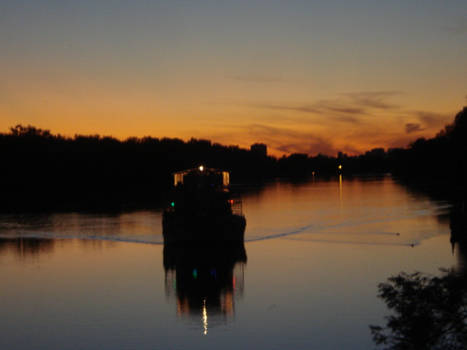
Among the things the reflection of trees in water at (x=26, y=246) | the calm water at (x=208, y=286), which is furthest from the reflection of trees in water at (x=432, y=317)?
the reflection of trees in water at (x=26, y=246)

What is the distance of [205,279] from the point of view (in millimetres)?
29875

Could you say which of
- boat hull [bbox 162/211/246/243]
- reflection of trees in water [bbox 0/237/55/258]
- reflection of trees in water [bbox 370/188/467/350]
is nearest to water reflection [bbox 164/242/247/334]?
boat hull [bbox 162/211/246/243]

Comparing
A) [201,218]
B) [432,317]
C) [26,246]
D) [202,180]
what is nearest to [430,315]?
[432,317]

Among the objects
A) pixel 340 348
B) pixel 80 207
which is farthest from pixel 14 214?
pixel 340 348

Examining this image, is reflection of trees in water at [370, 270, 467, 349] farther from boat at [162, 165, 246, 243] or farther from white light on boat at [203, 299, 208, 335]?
boat at [162, 165, 246, 243]

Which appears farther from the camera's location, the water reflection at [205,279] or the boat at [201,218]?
the boat at [201,218]

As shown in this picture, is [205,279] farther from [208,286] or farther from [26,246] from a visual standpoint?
[26,246]

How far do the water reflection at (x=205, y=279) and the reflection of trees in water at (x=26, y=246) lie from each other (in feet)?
27.7

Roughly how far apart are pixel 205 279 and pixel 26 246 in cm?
1706

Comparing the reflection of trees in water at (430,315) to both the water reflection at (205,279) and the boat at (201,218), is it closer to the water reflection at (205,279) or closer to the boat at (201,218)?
the water reflection at (205,279)

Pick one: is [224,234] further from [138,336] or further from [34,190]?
[34,190]

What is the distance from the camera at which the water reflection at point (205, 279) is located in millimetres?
22812

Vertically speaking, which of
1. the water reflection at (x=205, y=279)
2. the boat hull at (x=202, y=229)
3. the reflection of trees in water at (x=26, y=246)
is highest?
the boat hull at (x=202, y=229)

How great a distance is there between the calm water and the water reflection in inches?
3.5
